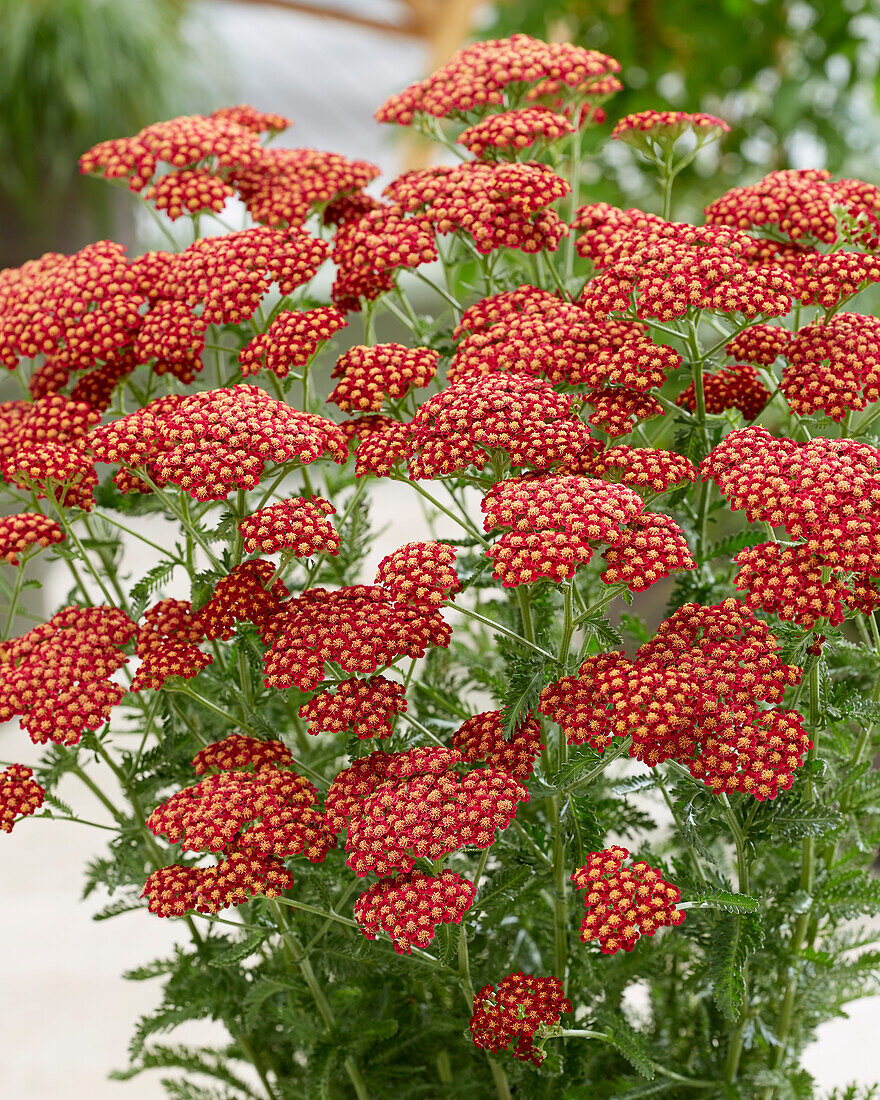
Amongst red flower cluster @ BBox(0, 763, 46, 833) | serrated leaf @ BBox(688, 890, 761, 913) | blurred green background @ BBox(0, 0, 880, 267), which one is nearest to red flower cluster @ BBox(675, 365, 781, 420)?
serrated leaf @ BBox(688, 890, 761, 913)

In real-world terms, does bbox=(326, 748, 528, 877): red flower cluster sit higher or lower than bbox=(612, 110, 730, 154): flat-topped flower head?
lower

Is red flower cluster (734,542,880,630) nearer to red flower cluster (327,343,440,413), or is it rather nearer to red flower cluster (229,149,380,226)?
red flower cluster (327,343,440,413)

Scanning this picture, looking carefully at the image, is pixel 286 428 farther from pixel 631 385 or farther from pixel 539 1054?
pixel 539 1054

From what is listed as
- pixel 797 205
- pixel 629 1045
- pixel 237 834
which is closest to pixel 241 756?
pixel 237 834

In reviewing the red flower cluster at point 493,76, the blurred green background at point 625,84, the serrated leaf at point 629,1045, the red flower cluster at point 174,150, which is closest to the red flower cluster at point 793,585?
the serrated leaf at point 629,1045

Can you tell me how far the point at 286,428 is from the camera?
1.01 m

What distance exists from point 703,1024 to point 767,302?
84 cm

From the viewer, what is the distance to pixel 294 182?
1316mm

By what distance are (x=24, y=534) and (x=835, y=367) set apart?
29.8 inches

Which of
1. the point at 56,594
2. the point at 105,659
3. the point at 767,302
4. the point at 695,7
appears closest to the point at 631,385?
the point at 767,302

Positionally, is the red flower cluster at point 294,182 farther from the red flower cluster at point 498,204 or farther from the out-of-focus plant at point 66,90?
the out-of-focus plant at point 66,90

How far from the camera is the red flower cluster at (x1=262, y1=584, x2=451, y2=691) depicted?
97 centimetres

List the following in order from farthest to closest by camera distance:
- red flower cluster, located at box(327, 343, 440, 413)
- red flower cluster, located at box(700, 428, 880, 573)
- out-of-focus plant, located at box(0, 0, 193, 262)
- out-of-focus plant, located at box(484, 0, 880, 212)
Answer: out-of-focus plant, located at box(0, 0, 193, 262) < out-of-focus plant, located at box(484, 0, 880, 212) < red flower cluster, located at box(327, 343, 440, 413) < red flower cluster, located at box(700, 428, 880, 573)

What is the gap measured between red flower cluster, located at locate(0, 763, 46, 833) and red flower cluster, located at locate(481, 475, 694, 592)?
46 centimetres
